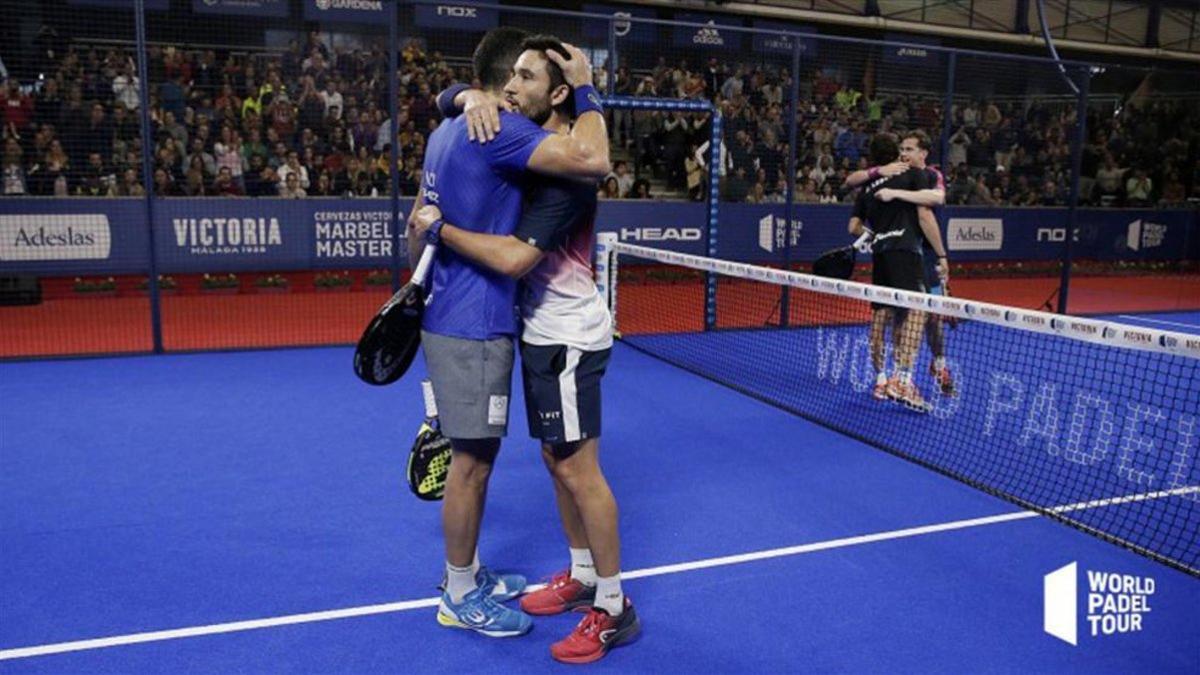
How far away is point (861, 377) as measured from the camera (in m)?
8.44

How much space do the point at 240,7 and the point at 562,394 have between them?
13.9 metres

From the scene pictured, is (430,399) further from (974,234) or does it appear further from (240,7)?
(240,7)

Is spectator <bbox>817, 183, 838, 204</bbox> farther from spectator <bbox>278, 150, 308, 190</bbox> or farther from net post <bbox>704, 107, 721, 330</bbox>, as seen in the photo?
spectator <bbox>278, 150, 308, 190</bbox>

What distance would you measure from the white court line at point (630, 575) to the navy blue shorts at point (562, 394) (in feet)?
3.37

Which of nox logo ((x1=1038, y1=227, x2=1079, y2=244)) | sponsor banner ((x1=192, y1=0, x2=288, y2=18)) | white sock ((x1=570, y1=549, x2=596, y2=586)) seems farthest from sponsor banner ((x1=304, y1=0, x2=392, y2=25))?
white sock ((x1=570, y1=549, x2=596, y2=586))

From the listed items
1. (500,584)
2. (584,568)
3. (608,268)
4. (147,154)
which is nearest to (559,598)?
(584,568)

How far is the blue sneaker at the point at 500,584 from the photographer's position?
154 inches

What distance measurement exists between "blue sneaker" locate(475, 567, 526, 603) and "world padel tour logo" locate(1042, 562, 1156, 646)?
218 cm

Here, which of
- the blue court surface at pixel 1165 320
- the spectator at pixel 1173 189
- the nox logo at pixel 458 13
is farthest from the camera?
the spectator at pixel 1173 189

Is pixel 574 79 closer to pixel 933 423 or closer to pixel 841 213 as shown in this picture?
pixel 933 423

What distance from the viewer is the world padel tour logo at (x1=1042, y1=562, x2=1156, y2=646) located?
378 cm

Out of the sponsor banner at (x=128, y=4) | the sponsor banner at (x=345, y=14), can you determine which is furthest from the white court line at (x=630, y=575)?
the sponsor banner at (x=345, y=14)

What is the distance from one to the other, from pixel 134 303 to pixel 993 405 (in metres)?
10.2

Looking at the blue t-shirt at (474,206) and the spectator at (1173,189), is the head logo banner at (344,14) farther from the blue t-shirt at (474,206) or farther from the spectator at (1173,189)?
the spectator at (1173,189)
